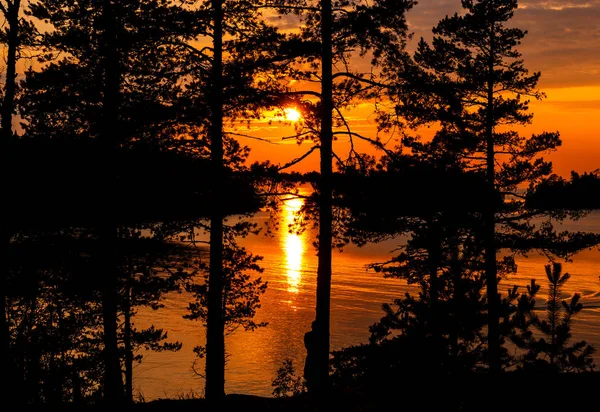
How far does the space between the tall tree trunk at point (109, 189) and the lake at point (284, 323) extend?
5.30 ft

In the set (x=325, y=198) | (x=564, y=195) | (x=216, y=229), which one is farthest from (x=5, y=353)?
(x=564, y=195)

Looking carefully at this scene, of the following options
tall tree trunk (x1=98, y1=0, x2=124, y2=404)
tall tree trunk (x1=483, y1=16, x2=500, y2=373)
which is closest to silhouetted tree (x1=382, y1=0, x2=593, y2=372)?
tall tree trunk (x1=483, y1=16, x2=500, y2=373)

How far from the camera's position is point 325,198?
13227mm

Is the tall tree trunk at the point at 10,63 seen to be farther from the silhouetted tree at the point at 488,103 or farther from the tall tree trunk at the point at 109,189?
the silhouetted tree at the point at 488,103

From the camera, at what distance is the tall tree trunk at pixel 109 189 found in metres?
14.8

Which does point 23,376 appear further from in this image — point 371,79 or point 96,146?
point 371,79

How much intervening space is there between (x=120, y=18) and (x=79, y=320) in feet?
31.0

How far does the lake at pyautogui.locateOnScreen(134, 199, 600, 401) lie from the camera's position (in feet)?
102

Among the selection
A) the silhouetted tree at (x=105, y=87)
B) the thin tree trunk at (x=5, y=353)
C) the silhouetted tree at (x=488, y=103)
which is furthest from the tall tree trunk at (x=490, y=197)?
the thin tree trunk at (x=5, y=353)

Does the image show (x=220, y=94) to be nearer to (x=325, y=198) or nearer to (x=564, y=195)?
(x=325, y=198)

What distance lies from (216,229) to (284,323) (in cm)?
3044

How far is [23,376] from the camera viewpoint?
39.5 feet

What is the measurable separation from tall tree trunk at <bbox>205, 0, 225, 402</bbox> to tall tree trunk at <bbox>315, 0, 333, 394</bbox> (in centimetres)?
245

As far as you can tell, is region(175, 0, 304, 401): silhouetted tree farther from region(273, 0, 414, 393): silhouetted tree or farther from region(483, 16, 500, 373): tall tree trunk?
region(483, 16, 500, 373): tall tree trunk
